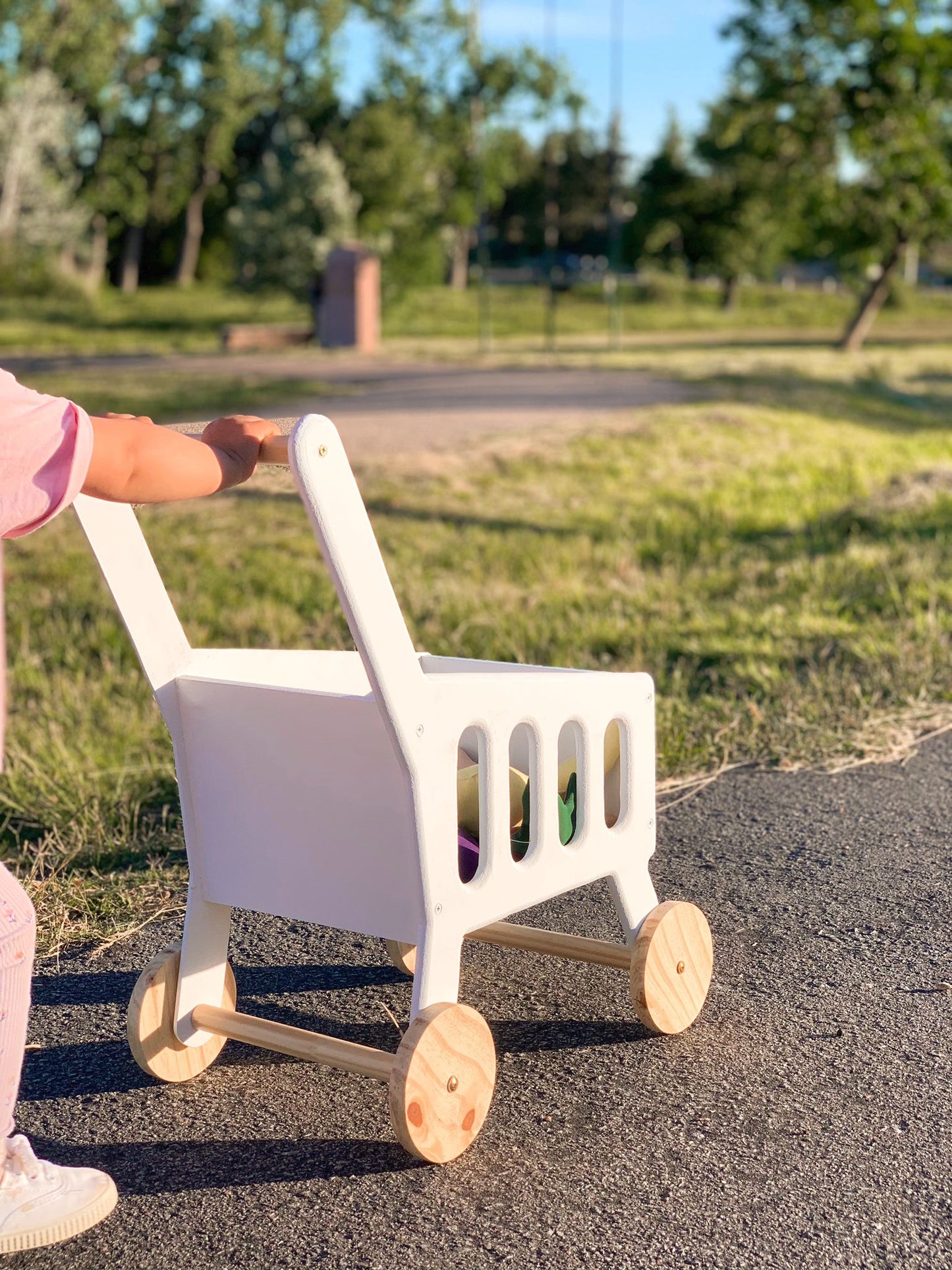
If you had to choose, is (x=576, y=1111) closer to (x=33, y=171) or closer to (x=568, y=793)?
(x=568, y=793)

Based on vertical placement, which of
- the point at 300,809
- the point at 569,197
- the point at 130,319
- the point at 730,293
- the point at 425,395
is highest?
the point at 569,197

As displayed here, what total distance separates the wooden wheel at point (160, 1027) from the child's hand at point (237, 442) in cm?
89

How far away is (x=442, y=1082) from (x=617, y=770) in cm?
74

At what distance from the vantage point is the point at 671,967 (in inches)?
101

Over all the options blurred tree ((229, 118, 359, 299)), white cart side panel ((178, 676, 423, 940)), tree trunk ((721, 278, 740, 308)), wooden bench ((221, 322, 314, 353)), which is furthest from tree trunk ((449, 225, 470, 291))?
white cart side panel ((178, 676, 423, 940))

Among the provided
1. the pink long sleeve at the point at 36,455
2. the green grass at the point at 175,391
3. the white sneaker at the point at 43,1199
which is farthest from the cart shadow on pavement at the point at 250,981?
the green grass at the point at 175,391

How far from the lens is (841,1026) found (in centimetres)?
264

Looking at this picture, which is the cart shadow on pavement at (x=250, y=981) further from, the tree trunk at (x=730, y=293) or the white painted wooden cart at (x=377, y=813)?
the tree trunk at (x=730, y=293)

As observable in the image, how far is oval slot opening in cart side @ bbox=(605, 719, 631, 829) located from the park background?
2.47ft

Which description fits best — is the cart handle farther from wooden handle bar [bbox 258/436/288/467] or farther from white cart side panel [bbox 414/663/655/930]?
white cart side panel [bbox 414/663/655/930]

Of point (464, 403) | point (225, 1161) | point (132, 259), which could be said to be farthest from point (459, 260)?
point (225, 1161)

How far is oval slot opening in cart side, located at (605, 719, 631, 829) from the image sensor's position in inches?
100

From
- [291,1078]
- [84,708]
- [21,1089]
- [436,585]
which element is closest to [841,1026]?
[291,1078]

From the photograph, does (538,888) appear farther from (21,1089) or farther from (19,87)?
(19,87)
